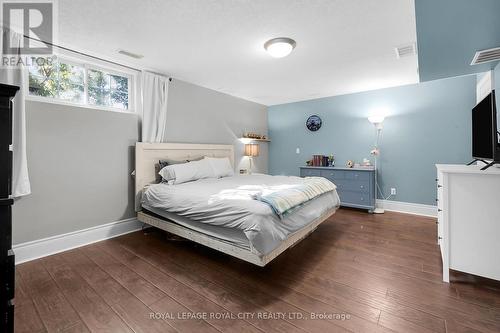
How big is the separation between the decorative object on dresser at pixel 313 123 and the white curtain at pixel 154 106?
329 centimetres

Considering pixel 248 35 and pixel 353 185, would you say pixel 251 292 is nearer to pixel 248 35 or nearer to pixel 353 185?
pixel 248 35

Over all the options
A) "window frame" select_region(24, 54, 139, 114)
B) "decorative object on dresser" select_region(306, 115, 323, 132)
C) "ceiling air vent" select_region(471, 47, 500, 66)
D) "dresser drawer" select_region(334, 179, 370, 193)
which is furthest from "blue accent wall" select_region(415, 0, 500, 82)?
"window frame" select_region(24, 54, 139, 114)

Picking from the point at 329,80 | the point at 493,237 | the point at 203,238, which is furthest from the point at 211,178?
the point at 493,237

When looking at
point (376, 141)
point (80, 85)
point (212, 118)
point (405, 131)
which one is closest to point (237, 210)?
point (80, 85)

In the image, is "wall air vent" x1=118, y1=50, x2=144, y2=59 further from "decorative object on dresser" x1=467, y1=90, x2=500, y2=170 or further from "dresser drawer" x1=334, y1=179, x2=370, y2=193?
"dresser drawer" x1=334, y1=179, x2=370, y2=193

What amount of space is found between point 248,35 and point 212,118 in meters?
2.33

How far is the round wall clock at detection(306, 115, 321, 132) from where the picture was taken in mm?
5207

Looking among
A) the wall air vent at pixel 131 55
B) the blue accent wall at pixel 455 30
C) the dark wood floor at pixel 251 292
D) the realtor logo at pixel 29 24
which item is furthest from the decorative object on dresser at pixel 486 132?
the realtor logo at pixel 29 24

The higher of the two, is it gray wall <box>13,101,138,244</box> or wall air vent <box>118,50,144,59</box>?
wall air vent <box>118,50,144,59</box>

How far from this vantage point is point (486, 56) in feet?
8.18

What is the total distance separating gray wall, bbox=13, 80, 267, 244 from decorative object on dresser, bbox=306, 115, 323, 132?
3.04 m

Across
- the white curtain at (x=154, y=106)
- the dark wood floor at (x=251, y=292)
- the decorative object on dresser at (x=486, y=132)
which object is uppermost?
the white curtain at (x=154, y=106)

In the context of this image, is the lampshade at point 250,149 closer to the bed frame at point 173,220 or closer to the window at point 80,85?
the bed frame at point 173,220

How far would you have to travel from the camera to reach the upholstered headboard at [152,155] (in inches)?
126
